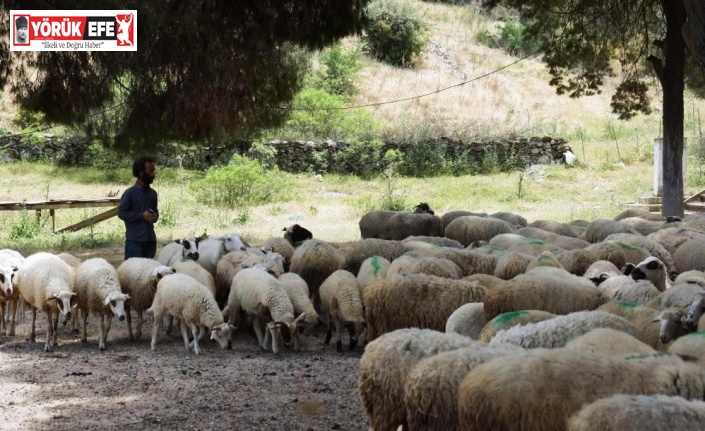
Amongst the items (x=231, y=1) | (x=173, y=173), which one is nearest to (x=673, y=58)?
(x=231, y=1)

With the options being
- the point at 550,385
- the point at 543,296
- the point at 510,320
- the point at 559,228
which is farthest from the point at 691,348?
the point at 559,228

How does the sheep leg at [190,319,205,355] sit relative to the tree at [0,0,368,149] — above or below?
below

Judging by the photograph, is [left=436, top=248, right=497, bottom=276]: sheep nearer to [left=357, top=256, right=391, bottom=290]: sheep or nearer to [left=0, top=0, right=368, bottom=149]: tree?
[left=357, top=256, right=391, bottom=290]: sheep

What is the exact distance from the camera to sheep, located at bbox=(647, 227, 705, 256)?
10781mm

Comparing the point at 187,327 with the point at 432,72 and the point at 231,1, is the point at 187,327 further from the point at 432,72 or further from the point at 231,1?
the point at 432,72

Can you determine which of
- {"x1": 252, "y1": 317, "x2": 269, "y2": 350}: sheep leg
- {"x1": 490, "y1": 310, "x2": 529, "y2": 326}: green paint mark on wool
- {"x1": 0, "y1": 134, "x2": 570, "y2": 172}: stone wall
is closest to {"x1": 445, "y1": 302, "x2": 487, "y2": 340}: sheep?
{"x1": 490, "y1": 310, "x2": 529, "y2": 326}: green paint mark on wool

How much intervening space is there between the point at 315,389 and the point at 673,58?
10.8 meters

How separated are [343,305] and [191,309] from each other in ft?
5.08

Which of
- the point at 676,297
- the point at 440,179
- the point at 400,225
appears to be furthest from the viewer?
the point at 440,179

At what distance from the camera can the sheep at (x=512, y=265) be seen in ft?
28.6

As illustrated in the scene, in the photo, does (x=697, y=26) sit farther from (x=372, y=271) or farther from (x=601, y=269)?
(x=372, y=271)

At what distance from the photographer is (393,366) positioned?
15.6ft

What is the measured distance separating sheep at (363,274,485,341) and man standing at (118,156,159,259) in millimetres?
3596

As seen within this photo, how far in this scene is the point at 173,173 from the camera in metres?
24.8
